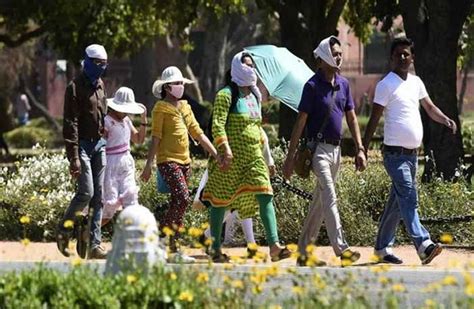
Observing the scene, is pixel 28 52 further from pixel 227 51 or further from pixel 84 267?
pixel 84 267

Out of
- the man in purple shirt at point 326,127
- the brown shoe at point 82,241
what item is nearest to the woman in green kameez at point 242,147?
the man in purple shirt at point 326,127

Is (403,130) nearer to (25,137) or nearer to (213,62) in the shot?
(25,137)

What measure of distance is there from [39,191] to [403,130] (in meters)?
5.42

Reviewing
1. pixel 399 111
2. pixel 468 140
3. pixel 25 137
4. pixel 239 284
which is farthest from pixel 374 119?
pixel 25 137

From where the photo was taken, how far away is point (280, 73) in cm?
2112

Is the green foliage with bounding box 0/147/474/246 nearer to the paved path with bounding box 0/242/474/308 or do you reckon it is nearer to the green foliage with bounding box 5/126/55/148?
the paved path with bounding box 0/242/474/308

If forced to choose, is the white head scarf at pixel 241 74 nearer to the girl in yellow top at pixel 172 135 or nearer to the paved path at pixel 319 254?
the girl in yellow top at pixel 172 135

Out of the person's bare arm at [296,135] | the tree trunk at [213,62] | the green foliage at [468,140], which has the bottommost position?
the tree trunk at [213,62]

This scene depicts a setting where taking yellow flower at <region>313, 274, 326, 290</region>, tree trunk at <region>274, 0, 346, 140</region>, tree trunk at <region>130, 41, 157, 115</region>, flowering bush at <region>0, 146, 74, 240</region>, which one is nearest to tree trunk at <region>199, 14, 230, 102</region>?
tree trunk at <region>130, 41, 157, 115</region>

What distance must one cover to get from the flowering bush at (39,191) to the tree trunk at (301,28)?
1053 cm

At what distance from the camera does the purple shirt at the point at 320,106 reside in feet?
41.4

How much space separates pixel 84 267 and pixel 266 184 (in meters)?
3.81

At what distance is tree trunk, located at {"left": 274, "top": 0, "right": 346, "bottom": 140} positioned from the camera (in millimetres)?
27500

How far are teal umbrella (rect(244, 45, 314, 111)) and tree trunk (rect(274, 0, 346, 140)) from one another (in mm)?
5680
